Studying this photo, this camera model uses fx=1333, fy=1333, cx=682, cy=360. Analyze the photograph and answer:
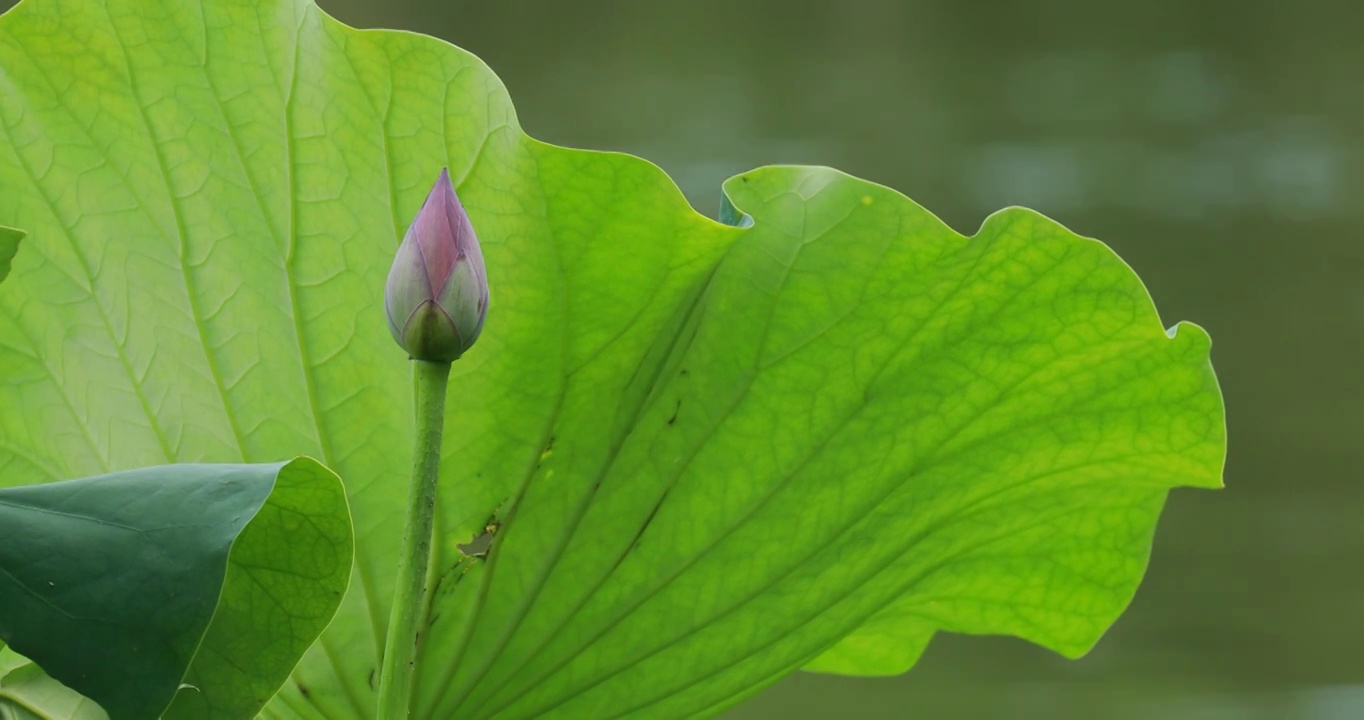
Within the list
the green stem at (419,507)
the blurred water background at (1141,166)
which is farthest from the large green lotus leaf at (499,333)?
the blurred water background at (1141,166)

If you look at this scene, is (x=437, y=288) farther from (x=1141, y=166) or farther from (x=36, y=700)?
(x=1141, y=166)

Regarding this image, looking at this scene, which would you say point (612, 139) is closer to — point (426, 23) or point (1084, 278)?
point (426, 23)

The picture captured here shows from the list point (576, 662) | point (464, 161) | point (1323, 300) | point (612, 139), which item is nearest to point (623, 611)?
point (576, 662)

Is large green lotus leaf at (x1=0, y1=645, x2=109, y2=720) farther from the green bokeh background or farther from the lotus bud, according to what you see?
the green bokeh background

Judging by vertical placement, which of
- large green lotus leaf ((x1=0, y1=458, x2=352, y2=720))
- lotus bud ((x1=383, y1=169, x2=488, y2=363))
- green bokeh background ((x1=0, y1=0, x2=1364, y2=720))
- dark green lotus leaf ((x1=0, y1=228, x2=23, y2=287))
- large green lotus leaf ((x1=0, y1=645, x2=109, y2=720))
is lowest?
large green lotus leaf ((x1=0, y1=645, x2=109, y2=720))

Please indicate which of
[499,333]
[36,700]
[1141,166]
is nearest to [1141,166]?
[1141,166]

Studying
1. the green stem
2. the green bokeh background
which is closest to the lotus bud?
the green stem
